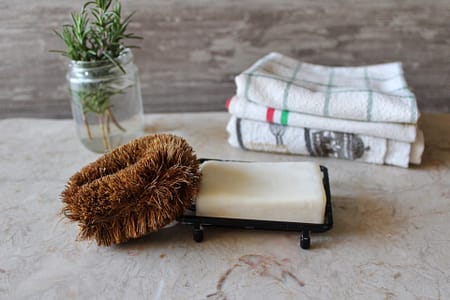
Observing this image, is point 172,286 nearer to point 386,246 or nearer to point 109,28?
point 386,246

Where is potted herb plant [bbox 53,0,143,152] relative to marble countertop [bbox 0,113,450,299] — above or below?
above

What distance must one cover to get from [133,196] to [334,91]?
0.36 m

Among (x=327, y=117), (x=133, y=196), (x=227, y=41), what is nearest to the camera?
(x=133, y=196)

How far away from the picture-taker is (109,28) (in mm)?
725

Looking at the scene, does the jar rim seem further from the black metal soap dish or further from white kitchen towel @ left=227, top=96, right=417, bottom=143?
the black metal soap dish

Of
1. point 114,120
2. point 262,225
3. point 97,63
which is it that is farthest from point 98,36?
point 262,225

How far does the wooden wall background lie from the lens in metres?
0.89

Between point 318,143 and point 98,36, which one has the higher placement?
point 98,36

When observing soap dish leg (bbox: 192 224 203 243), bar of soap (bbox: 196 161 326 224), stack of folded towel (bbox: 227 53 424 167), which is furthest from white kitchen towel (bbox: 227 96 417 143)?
soap dish leg (bbox: 192 224 203 243)

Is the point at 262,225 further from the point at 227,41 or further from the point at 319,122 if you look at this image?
the point at 227,41

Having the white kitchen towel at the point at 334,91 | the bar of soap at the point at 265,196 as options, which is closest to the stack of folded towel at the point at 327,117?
the white kitchen towel at the point at 334,91

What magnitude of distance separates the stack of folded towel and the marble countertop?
0.12 ft

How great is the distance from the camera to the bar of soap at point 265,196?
21.6 inches

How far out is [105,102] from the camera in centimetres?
77
